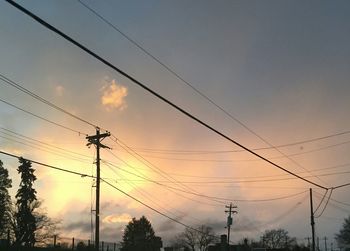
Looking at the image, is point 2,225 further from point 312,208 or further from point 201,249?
point 201,249

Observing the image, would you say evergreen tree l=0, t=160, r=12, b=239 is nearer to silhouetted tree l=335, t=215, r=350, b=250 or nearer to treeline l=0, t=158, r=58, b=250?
treeline l=0, t=158, r=58, b=250

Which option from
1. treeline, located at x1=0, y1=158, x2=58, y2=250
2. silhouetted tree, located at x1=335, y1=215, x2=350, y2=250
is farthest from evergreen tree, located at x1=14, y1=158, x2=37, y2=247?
silhouetted tree, located at x1=335, y1=215, x2=350, y2=250

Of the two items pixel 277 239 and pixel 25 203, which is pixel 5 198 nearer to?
pixel 25 203

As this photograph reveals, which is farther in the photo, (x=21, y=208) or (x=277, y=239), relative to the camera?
(x=277, y=239)

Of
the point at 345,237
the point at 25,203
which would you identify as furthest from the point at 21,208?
the point at 345,237

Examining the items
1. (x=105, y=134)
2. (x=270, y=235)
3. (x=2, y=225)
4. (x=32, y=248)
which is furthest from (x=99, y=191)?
(x=270, y=235)

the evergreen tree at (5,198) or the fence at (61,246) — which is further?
the evergreen tree at (5,198)

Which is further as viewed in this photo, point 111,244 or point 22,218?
point 22,218

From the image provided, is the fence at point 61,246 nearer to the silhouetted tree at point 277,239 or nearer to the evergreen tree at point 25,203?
the evergreen tree at point 25,203

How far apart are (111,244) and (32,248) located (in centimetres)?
1343

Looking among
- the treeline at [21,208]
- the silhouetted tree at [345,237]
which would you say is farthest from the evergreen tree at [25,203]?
the silhouetted tree at [345,237]

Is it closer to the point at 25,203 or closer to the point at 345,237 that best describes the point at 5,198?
the point at 25,203

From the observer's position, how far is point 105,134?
44844mm

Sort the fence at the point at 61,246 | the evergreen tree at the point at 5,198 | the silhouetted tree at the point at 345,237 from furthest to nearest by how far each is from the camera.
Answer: the silhouetted tree at the point at 345,237 → the evergreen tree at the point at 5,198 → the fence at the point at 61,246
